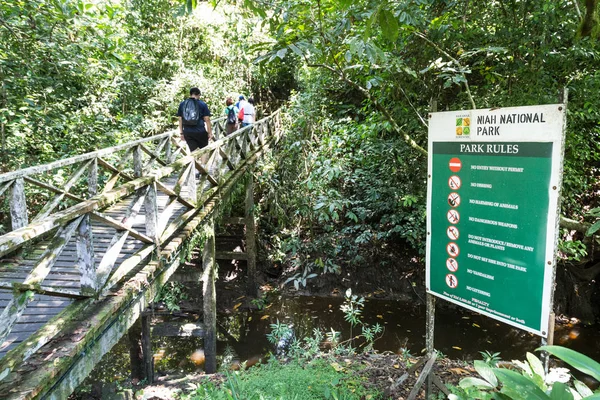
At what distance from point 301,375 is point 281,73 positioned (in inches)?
576

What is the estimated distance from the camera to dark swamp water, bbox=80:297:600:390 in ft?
26.2

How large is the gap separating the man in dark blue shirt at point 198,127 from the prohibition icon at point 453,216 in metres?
4.70

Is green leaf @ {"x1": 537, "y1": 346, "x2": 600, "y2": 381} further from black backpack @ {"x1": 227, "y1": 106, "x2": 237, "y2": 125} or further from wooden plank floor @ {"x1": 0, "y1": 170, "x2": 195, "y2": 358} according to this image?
black backpack @ {"x1": 227, "y1": 106, "x2": 237, "y2": 125}

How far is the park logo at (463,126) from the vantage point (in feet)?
8.82

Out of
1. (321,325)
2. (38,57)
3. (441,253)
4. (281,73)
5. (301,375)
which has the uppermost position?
(281,73)

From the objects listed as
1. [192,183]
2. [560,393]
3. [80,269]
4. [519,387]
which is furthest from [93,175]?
[560,393]

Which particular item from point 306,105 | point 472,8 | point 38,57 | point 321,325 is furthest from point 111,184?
point 306,105

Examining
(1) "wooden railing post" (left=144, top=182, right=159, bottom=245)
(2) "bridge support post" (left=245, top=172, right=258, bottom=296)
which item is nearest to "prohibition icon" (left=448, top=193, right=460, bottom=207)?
(1) "wooden railing post" (left=144, top=182, right=159, bottom=245)

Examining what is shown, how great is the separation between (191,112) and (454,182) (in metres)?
4.83

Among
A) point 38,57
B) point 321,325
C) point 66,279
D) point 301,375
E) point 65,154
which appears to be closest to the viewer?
point 66,279

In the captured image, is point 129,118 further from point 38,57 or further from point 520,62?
point 520,62

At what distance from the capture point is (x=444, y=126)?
113 inches

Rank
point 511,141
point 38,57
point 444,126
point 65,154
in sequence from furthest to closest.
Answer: point 65,154 < point 38,57 < point 444,126 < point 511,141

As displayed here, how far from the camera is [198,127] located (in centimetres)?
662
